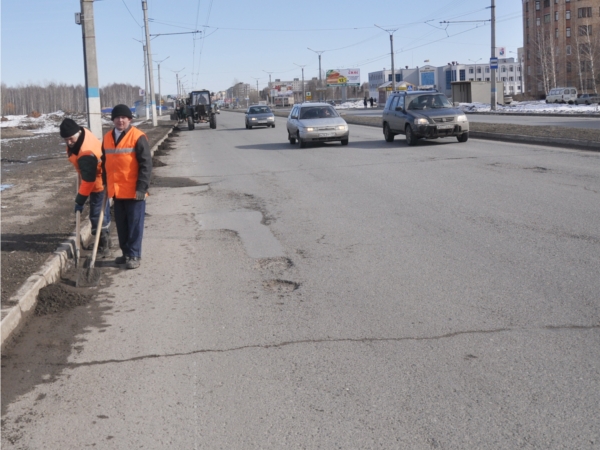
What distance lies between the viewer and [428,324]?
529cm

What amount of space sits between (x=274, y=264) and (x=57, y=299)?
7.44 ft

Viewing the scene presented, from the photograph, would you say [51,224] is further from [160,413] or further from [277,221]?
[160,413]

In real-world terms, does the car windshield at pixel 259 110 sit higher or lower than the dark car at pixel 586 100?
lower

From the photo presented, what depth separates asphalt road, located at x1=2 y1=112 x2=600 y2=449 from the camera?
148 inches

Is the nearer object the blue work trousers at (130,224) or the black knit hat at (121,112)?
the black knit hat at (121,112)

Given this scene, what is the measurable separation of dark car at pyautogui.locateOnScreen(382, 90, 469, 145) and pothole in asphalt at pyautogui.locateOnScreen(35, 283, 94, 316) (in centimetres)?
1593

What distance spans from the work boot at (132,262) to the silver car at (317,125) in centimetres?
1559

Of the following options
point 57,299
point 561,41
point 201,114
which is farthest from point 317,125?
point 561,41

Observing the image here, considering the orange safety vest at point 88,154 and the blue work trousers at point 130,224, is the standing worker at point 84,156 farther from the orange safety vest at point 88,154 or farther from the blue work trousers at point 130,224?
the blue work trousers at point 130,224

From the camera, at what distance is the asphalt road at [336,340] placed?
3.77 m

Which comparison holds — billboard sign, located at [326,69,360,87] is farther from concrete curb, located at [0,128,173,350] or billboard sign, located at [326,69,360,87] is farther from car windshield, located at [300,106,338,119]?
concrete curb, located at [0,128,173,350]

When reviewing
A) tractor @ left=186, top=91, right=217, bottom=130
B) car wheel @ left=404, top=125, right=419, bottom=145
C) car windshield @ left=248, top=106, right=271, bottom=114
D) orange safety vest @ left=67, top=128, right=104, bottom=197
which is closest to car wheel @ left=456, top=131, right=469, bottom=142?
car wheel @ left=404, top=125, right=419, bottom=145

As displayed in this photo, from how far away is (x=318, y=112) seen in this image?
2408 centimetres

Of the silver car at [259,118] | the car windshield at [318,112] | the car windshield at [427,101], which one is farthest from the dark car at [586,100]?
the car windshield at [318,112]
